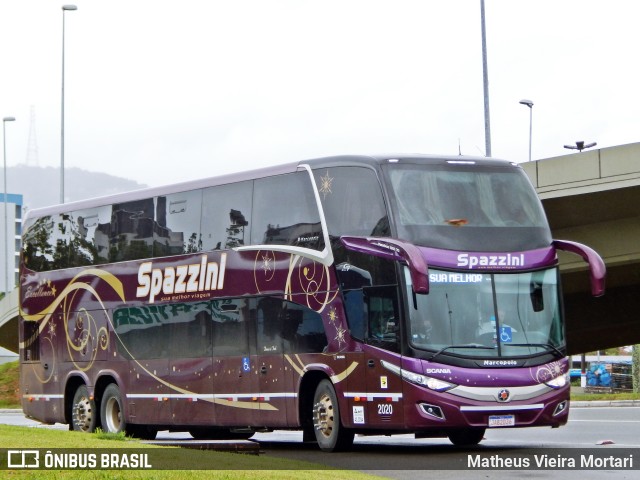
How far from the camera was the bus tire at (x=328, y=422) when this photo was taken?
19188 mm

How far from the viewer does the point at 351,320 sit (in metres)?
19.0

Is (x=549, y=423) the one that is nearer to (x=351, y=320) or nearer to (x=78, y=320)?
(x=351, y=320)

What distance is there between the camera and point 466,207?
742 inches

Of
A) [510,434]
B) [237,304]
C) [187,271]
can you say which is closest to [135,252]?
[187,271]

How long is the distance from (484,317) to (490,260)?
0.80m

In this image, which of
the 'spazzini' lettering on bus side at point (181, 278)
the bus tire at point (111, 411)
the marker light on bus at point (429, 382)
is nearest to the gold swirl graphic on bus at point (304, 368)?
the marker light on bus at point (429, 382)

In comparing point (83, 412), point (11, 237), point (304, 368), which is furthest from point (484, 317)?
point (11, 237)

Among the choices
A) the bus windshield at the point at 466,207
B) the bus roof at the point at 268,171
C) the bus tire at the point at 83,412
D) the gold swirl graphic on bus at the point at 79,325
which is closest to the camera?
the bus windshield at the point at 466,207

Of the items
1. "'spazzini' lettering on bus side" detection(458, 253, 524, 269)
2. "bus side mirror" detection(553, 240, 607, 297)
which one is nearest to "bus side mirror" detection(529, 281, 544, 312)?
"'spazzini' lettering on bus side" detection(458, 253, 524, 269)

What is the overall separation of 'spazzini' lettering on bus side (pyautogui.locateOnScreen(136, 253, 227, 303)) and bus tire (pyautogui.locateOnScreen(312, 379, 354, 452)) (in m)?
2.97

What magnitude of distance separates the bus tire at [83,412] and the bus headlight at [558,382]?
379 inches

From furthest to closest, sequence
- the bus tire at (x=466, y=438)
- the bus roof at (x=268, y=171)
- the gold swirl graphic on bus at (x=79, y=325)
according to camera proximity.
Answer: the gold swirl graphic on bus at (x=79, y=325), the bus tire at (x=466, y=438), the bus roof at (x=268, y=171)

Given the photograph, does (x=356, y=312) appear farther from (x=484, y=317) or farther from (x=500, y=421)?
(x=500, y=421)

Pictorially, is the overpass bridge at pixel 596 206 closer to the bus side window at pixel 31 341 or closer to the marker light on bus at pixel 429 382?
the bus side window at pixel 31 341
